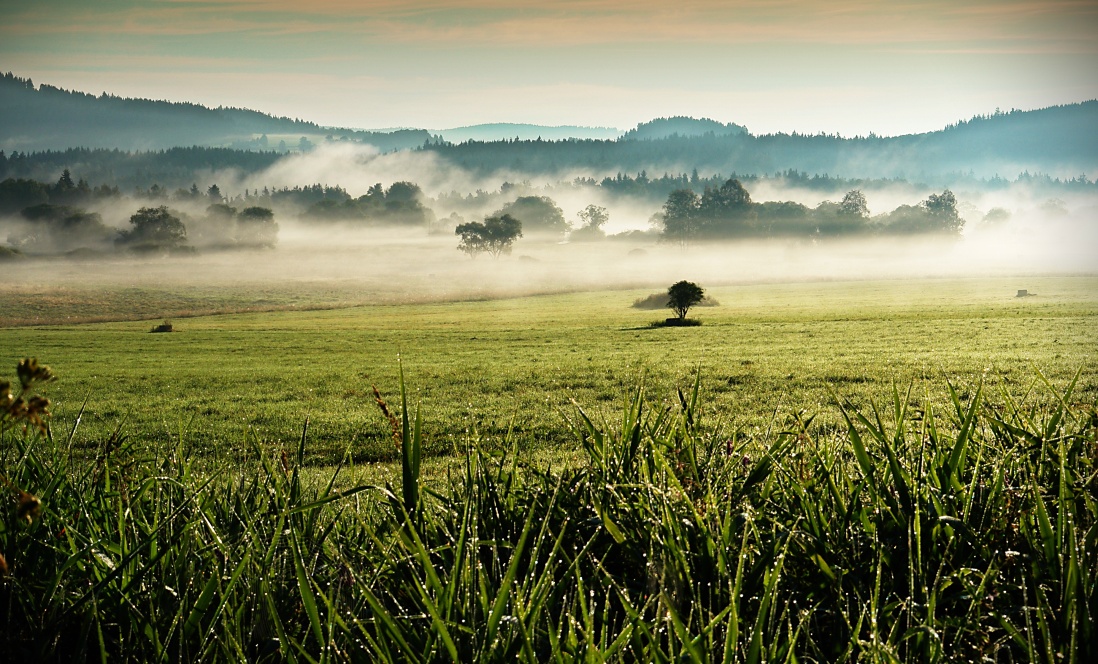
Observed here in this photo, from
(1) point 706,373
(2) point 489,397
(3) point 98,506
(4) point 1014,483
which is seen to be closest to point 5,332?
(2) point 489,397

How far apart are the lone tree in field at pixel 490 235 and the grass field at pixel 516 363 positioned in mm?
65136

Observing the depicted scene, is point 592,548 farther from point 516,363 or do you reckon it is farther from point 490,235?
point 490,235

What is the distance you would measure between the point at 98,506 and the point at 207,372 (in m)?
22.4

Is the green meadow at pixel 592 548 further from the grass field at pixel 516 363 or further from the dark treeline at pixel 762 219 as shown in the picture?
the dark treeline at pixel 762 219

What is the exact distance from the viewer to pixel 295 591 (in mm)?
2826

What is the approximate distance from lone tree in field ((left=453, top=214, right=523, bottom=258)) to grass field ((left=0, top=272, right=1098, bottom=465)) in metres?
65.1

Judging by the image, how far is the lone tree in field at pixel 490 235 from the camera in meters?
112

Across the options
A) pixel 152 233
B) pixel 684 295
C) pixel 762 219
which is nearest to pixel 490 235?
pixel 762 219

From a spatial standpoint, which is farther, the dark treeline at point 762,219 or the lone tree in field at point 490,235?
the dark treeline at point 762,219

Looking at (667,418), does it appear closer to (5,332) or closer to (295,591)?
(295,591)

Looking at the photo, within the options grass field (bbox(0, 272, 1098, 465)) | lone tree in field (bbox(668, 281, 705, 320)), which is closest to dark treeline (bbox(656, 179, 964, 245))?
grass field (bbox(0, 272, 1098, 465))

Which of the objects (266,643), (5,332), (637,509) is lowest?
(5,332)

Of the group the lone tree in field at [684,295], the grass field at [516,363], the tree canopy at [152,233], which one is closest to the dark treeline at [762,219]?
the tree canopy at [152,233]

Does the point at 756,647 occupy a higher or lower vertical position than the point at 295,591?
higher
